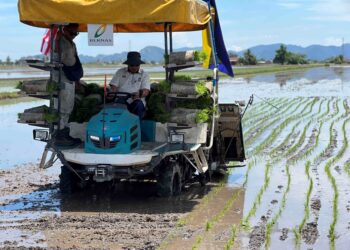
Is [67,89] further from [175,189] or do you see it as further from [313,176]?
[313,176]

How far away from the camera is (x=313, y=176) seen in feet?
31.1

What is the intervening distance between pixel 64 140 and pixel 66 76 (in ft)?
2.81

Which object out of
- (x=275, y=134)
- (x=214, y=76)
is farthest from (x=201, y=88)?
(x=275, y=134)

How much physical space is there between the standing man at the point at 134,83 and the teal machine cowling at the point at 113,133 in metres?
0.23

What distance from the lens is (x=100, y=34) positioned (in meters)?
7.68

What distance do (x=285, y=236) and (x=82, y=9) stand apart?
350 centimetres

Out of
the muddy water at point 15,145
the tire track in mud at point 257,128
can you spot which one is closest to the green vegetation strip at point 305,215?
the tire track in mud at point 257,128

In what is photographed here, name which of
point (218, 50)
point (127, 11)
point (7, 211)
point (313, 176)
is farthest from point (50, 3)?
point (313, 176)

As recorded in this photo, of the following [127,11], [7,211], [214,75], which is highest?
[127,11]

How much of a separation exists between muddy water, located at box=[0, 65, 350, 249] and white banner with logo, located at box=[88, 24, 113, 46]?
1.99 meters

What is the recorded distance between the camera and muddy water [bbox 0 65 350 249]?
6.12 meters

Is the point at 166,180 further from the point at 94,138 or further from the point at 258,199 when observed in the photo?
the point at 258,199

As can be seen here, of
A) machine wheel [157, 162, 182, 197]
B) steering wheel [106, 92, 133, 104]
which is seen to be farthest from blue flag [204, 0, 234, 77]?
machine wheel [157, 162, 182, 197]

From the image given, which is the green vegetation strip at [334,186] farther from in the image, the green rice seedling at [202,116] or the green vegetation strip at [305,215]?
the green rice seedling at [202,116]
